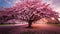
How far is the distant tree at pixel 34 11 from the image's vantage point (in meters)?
2.29

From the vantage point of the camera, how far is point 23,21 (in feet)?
7.57

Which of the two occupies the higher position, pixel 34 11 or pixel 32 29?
pixel 34 11

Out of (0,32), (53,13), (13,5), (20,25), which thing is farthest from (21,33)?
(53,13)

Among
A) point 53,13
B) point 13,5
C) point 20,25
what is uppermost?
point 13,5

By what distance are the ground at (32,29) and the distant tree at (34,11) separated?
116mm

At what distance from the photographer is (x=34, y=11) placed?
2293 millimetres

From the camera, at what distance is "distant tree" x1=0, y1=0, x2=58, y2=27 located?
90.0 inches

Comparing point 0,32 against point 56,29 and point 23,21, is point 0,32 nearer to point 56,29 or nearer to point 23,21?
point 23,21

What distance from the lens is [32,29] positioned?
2277 mm

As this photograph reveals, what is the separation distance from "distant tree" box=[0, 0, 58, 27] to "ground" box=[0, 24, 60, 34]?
0.12 metres

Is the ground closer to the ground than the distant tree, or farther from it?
closer to the ground

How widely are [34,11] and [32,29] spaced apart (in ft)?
1.07

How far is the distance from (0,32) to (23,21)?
46 centimetres

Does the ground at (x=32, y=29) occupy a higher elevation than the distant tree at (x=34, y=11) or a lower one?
lower
